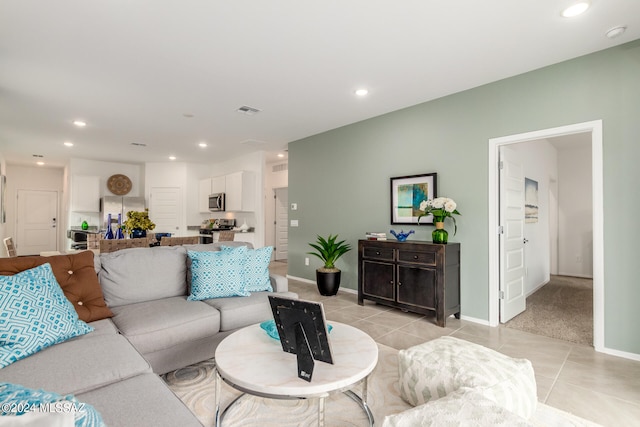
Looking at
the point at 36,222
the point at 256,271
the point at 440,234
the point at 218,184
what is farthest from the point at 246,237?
the point at 36,222

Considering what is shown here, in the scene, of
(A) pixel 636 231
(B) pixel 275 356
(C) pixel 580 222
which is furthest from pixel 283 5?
(C) pixel 580 222

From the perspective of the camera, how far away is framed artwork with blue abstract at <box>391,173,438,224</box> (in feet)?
13.2

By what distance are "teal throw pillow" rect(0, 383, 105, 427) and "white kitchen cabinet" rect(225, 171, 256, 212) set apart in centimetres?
603

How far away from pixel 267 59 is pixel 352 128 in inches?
90.0

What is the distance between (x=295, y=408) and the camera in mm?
1940

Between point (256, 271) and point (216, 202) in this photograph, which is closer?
point (256, 271)

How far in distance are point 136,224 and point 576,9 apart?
16.0ft

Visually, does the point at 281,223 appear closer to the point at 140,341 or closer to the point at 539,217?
the point at 539,217

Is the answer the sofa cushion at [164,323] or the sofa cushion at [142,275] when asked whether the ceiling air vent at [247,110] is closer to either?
the sofa cushion at [142,275]

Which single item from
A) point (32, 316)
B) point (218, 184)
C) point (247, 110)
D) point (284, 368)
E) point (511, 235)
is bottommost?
point (284, 368)

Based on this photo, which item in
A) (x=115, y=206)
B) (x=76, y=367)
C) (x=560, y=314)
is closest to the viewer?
(x=76, y=367)

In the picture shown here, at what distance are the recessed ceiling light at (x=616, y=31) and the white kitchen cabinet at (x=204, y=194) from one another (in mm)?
7348

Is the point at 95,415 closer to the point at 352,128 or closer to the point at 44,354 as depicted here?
the point at 44,354

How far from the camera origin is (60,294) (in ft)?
6.36
